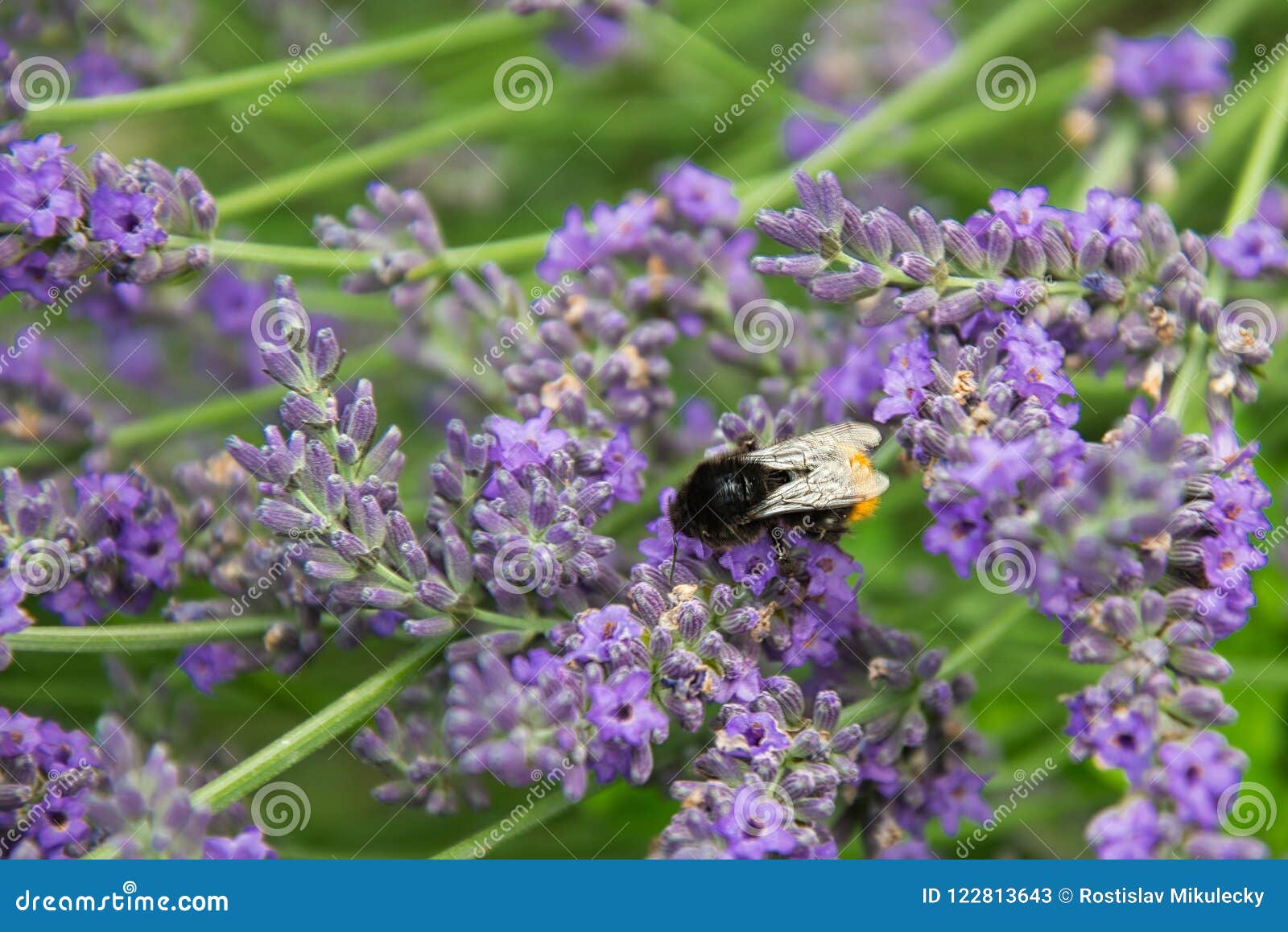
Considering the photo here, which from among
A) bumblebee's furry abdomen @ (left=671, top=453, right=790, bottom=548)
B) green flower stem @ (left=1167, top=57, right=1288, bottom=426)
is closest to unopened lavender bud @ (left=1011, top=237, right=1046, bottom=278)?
Result: green flower stem @ (left=1167, top=57, right=1288, bottom=426)

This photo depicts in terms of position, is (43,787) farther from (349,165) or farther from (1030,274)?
(1030,274)

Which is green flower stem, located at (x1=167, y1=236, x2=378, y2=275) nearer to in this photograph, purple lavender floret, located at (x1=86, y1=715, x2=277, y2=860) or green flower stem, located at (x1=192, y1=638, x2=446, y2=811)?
green flower stem, located at (x1=192, y1=638, x2=446, y2=811)

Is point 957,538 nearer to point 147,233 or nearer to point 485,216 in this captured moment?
point 147,233

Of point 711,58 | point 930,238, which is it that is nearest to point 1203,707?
point 930,238

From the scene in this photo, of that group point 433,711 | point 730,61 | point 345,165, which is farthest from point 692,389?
point 433,711

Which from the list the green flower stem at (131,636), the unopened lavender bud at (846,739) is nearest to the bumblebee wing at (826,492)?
the unopened lavender bud at (846,739)
